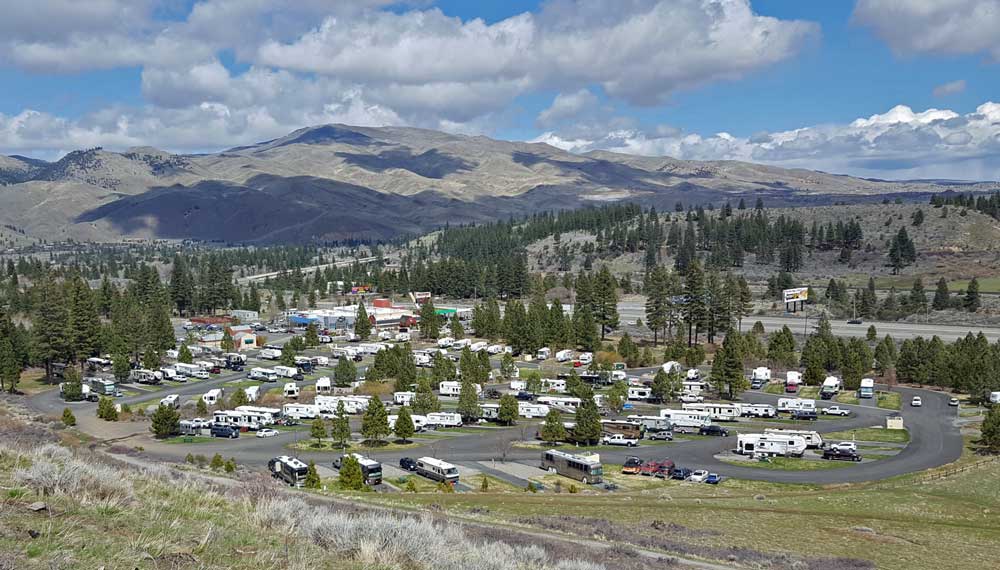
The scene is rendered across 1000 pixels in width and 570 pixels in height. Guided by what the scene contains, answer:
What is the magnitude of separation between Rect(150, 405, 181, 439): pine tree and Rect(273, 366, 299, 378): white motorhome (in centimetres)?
2443

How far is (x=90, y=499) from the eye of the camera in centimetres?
1251

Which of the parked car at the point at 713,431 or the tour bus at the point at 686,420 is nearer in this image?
the parked car at the point at 713,431

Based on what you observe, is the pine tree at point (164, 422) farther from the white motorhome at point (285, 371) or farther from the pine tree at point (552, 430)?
the pine tree at point (552, 430)

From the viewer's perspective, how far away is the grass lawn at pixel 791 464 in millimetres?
46438

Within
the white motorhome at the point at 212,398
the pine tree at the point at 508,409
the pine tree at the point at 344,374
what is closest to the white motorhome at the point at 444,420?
the pine tree at the point at 508,409

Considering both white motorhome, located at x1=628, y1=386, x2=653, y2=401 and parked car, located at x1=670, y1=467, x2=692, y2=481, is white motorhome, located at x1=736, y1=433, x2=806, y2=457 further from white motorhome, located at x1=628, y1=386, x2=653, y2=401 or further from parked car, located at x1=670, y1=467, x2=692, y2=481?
white motorhome, located at x1=628, y1=386, x2=653, y2=401

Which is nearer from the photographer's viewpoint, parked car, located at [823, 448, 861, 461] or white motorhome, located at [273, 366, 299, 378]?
parked car, located at [823, 448, 861, 461]

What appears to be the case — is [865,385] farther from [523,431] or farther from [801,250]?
[801,250]

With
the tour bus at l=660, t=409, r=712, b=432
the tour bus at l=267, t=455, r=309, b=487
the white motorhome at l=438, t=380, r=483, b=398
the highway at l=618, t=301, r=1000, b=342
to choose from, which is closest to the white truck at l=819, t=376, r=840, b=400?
the tour bus at l=660, t=409, r=712, b=432

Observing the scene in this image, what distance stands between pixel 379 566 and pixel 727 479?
36.8 m

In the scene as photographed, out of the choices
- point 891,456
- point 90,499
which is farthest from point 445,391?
point 90,499

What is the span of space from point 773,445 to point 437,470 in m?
24.5

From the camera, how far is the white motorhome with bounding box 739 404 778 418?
Result: 6256cm

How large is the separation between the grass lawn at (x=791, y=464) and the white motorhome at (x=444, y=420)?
22.2 m
